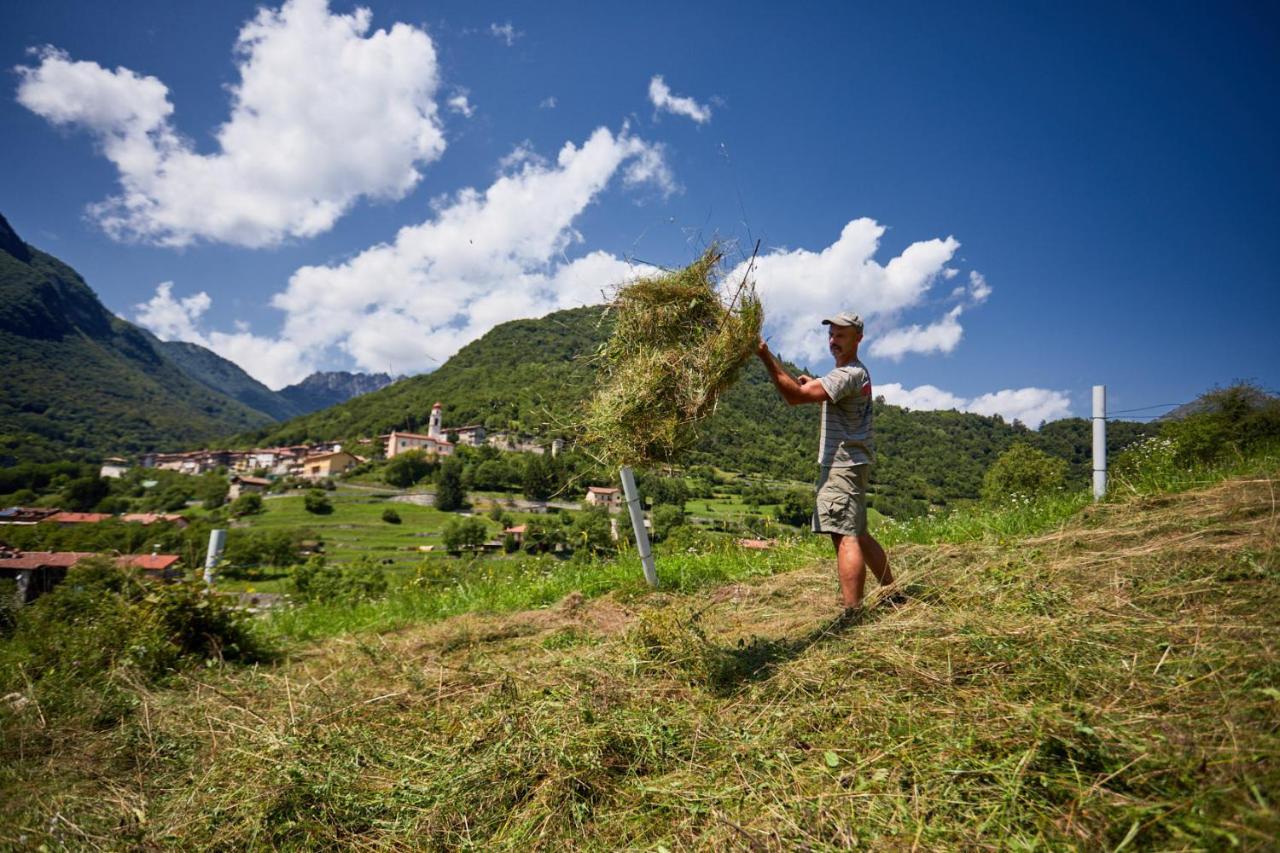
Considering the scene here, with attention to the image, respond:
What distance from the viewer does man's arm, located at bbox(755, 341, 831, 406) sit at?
361 centimetres

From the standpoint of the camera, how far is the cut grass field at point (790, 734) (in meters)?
1.81

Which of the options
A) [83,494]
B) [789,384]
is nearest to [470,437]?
[83,494]

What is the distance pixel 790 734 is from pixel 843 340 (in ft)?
8.54

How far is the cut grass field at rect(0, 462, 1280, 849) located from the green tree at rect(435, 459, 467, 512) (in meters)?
67.5

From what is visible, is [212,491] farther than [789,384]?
Yes

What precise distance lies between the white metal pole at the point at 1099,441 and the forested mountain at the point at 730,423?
1.91 feet

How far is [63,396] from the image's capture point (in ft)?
366

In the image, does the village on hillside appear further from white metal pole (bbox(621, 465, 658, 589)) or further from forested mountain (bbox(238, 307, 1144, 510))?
white metal pole (bbox(621, 465, 658, 589))

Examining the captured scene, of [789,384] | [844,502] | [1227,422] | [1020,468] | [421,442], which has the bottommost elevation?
[844,502]

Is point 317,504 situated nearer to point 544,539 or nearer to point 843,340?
point 544,539

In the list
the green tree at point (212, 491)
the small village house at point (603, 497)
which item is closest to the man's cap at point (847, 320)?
the small village house at point (603, 497)

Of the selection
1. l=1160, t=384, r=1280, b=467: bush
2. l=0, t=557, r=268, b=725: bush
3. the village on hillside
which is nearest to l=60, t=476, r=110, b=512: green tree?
the village on hillside

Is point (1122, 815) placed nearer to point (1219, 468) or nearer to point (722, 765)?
point (722, 765)

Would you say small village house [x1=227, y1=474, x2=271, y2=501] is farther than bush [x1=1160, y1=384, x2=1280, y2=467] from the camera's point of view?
Yes
